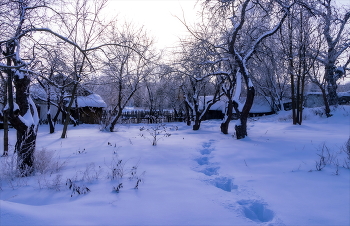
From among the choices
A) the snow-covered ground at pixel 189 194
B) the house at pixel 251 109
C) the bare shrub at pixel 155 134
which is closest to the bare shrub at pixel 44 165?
the snow-covered ground at pixel 189 194

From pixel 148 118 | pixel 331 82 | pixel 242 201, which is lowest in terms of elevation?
pixel 242 201

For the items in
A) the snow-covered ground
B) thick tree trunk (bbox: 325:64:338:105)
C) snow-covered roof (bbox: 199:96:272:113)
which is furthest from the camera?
snow-covered roof (bbox: 199:96:272:113)

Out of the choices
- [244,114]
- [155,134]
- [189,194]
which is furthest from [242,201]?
[244,114]

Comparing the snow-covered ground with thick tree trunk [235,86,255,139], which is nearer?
the snow-covered ground

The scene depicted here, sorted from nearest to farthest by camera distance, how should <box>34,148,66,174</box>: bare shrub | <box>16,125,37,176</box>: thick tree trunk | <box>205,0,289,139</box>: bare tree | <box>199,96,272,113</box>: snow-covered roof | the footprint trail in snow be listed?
the footprint trail in snow
<box>16,125,37,176</box>: thick tree trunk
<box>34,148,66,174</box>: bare shrub
<box>205,0,289,139</box>: bare tree
<box>199,96,272,113</box>: snow-covered roof

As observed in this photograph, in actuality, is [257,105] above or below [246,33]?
below

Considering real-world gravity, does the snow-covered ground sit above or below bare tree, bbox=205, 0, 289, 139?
below

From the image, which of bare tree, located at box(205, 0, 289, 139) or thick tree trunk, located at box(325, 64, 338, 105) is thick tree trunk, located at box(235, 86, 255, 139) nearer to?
bare tree, located at box(205, 0, 289, 139)

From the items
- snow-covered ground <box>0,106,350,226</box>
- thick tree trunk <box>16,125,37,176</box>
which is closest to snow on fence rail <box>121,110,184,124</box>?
snow-covered ground <box>0,106,350,226</box>

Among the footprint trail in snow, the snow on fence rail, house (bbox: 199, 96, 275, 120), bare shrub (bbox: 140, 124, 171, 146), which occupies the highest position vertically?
house (bbox: 199, 96, 275, 120)

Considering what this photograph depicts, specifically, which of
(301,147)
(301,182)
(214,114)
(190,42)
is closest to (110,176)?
(301,182)

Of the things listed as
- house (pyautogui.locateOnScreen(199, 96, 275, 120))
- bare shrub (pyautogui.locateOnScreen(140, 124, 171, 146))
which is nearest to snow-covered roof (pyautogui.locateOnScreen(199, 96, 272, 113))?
house (pyautogui.locateOnScreen(199, 96, 275, 120))

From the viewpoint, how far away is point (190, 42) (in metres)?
9.51

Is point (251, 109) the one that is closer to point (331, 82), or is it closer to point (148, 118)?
point (331, 82)
